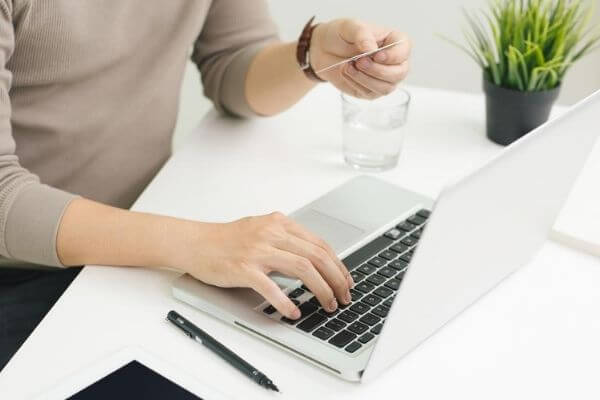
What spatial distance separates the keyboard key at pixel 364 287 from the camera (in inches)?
30.5

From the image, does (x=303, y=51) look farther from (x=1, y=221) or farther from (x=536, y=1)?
(x=1, y=221)

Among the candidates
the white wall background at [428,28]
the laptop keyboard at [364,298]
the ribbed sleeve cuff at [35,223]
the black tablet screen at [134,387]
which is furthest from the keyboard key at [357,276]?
the white wall background at [428,28]

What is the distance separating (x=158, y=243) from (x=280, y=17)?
1.44m

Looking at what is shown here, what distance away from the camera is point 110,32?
1.02m

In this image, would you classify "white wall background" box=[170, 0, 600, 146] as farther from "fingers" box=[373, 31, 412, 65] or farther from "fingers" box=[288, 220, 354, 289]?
"fingers" box=[288, 220, 354, 289]

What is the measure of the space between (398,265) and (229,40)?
58cm

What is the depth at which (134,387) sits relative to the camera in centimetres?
65

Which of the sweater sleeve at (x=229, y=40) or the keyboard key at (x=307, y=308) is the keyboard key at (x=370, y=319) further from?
the sweater sleeve at (x=229, y=40)

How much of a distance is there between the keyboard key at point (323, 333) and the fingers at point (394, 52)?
0.39m

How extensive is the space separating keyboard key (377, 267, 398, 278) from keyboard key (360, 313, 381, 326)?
75 mm

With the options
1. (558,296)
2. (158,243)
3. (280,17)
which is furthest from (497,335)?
(280,17)

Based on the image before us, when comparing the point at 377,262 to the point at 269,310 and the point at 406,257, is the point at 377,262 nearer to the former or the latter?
the point at 406,257

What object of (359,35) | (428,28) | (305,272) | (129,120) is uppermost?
(359,35)

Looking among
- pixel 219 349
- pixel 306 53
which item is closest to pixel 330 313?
pixel 219 349
